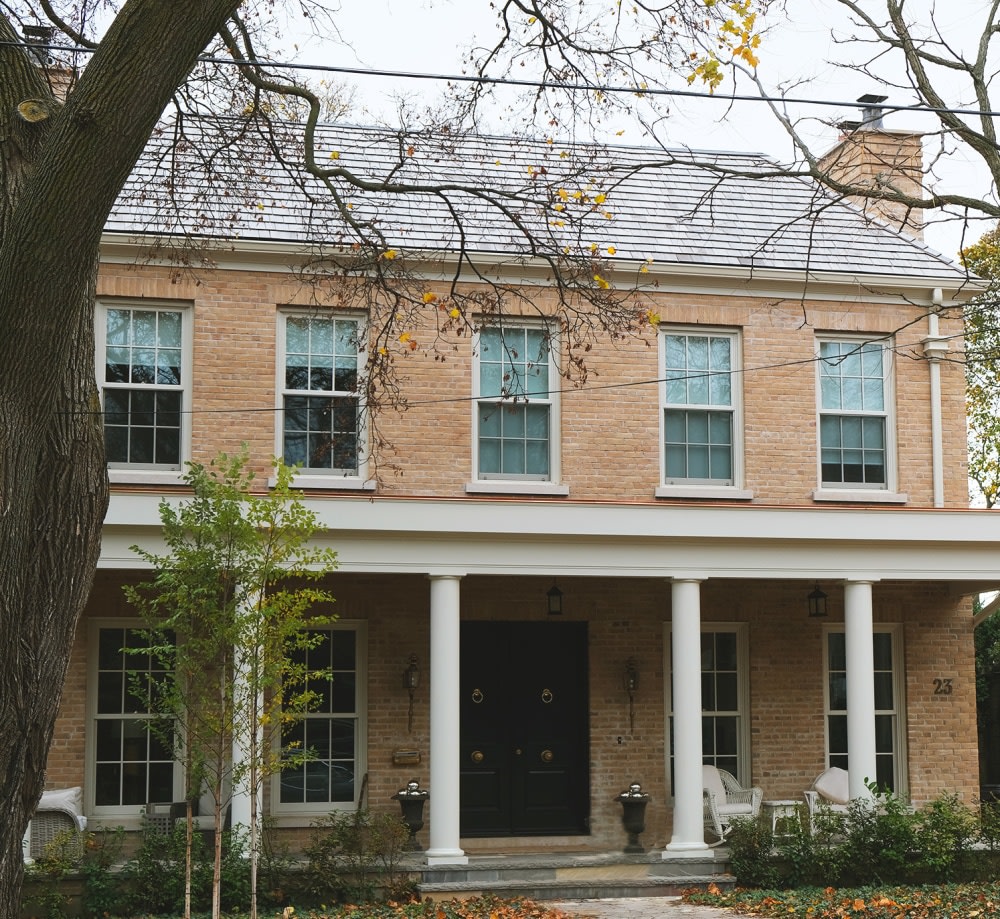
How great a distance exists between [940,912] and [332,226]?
9330 mm

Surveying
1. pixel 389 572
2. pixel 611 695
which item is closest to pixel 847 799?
pixel 611 695

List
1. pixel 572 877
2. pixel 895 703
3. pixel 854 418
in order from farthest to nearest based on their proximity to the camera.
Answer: pixel 895 703
pixel 854 418
pixel 572 877

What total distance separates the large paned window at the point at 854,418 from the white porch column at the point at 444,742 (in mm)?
5118

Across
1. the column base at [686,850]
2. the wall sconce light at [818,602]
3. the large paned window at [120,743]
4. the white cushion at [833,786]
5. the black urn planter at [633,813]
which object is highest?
the wall sconce light at [818,602]

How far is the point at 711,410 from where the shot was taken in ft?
52.4

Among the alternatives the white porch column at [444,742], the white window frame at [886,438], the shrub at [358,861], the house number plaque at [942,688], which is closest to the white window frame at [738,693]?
the white window frame at [886,438]

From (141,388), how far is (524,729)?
18.7ft

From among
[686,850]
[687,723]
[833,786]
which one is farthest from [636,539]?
[833,786]

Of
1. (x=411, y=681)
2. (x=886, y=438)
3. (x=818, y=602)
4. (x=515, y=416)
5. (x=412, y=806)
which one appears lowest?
(x=412, y=806)

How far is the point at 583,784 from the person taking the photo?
15914 millimetres

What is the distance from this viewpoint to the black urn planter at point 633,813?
49.6 feet

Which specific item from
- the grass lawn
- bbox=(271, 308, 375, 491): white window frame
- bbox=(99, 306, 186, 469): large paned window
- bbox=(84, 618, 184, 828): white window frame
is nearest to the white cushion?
the grass lawn

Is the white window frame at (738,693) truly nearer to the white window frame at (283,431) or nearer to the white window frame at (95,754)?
the white window frame at (283,431)

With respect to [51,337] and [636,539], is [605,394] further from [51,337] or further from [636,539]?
[51,337]
